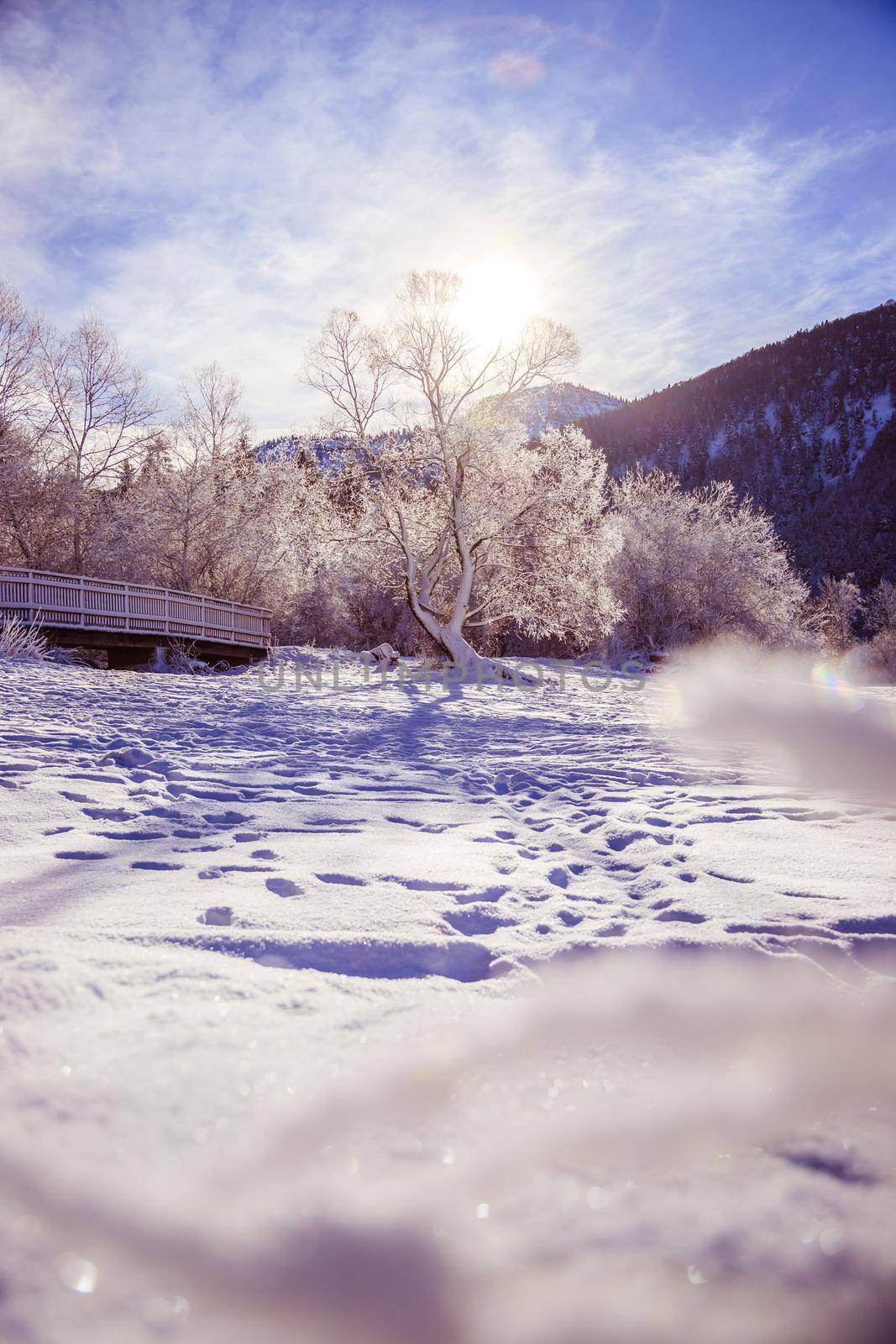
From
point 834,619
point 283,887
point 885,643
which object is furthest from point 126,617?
point 834,619

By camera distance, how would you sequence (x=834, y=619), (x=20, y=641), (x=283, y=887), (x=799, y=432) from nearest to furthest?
(x=283, y=887) < (x=20, y=641) < (x=834, y=619) < (x=799, y=432)

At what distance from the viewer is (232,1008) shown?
1.74 meters

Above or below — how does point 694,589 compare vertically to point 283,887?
above

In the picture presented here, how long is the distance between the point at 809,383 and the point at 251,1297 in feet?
454

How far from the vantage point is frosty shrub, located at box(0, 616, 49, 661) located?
1042 cm

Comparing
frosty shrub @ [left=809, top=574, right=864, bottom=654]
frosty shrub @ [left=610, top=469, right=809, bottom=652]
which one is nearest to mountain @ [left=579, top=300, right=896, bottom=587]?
frosty shrub @ [left=809, top=574, right=864, bottom=654]

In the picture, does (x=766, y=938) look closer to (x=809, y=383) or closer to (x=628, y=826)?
(x=628, y=826)

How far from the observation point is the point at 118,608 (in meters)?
14.4

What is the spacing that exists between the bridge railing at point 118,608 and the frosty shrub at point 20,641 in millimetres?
328

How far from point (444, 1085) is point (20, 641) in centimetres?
1179

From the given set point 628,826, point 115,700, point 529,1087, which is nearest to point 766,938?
point 529,1087

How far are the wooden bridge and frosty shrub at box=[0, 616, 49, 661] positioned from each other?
0.75 ft

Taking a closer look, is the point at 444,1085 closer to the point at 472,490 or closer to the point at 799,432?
the point at 472,490

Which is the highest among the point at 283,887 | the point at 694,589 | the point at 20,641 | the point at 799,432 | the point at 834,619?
the point at 799,432
